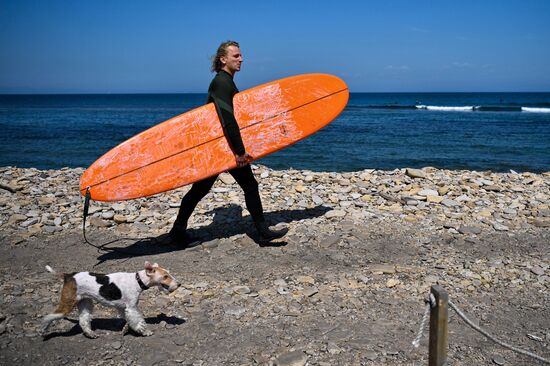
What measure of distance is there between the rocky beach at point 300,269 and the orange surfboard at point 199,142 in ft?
2.99

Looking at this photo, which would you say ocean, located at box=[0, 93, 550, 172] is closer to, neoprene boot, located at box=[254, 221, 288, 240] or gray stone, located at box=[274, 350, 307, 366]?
neoprene boot, located at box=[254, 221, 288, 240]

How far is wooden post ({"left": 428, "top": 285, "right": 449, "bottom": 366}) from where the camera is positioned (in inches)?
101

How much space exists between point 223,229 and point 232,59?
2.42 m

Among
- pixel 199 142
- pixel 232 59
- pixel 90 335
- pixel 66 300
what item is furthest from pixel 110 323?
pixel 232 59

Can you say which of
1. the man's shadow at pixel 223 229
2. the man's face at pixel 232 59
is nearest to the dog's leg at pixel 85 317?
the man's shadow at pixel 223 229

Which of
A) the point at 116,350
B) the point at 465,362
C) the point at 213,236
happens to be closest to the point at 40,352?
the point at 116,350

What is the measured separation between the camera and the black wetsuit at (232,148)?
4.94m

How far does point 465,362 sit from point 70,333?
315 centimetres

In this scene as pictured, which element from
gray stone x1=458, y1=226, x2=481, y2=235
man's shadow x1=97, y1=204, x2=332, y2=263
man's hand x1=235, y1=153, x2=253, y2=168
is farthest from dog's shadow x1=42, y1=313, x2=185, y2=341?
gray stone x1=458, y1=226, x2=481, y2=235

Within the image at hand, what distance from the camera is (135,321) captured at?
11.3 feet

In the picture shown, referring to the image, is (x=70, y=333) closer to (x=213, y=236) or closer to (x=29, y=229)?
(x=213, y=236)

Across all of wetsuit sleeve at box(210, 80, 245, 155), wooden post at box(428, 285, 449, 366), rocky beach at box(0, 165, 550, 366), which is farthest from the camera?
wetsuit sleeve at box(210, 80, 245, 155)

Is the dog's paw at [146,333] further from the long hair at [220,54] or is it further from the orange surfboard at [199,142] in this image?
the long hair at [220,54]

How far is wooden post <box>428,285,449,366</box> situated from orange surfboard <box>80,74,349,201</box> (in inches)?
127
